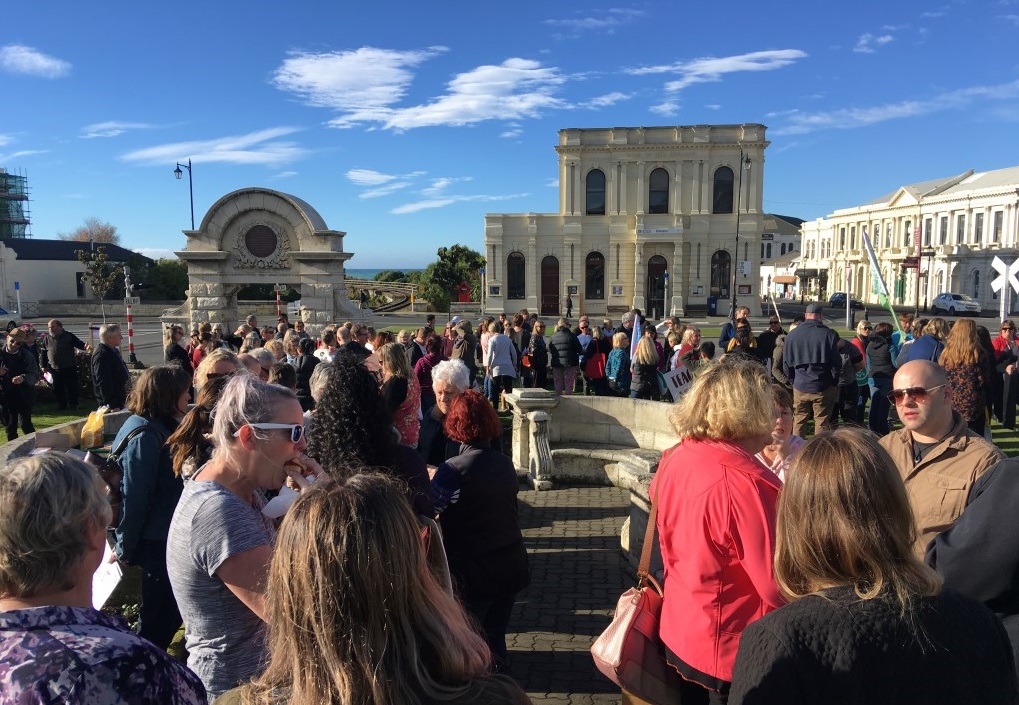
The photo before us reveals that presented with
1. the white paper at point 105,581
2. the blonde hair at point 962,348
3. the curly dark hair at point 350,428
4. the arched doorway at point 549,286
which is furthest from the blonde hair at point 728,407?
the arched doorway at point 549,286

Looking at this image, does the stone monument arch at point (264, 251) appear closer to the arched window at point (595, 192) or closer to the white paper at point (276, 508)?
the white paper at point (276, 508)

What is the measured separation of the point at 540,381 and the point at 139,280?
4599 cm

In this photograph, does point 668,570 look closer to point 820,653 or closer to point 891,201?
point 820,653

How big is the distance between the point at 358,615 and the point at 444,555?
4.32 feet

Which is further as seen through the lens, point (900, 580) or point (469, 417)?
point (469, 417)

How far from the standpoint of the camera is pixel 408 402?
6184mm

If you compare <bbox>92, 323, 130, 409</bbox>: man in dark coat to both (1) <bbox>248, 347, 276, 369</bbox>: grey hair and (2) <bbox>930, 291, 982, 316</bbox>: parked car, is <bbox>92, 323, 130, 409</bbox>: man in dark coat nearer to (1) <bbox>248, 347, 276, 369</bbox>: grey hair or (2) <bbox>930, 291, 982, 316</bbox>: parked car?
(1) <bbox>248, 347, 276, 369</bbox>: grey hair

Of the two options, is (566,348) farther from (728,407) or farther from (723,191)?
(723,191)

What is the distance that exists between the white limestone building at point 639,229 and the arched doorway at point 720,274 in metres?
0.06

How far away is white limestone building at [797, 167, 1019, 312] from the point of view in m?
57.0

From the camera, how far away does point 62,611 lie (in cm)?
171

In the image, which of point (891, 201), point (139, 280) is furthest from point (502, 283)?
point (891, 201)

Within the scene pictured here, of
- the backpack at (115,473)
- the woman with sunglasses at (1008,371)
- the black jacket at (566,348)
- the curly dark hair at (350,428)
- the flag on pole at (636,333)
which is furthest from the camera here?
the black jacket at (566,348)

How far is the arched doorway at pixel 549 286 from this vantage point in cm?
4456
